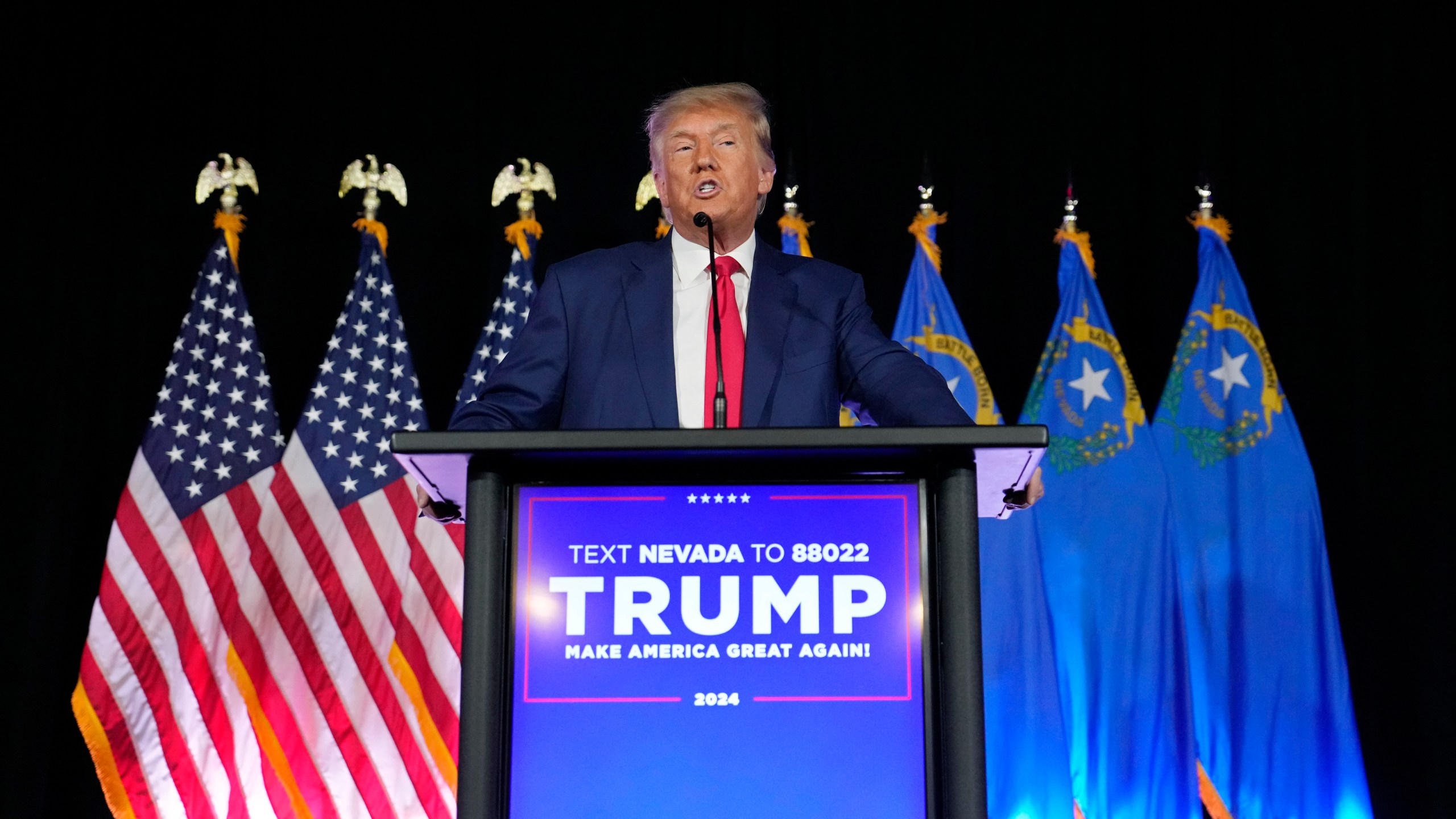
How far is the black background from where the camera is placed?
4309 mm

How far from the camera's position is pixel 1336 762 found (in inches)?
149

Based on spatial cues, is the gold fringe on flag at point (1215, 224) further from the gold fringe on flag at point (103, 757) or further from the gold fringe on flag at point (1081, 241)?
the gold fringe on flag at point (103, 757)

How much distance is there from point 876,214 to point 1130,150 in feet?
3.07

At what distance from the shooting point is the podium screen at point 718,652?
113 centimetres

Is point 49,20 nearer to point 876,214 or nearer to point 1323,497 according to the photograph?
point 876,214

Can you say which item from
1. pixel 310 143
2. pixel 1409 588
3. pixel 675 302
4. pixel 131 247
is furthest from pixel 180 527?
pixel 1409 588

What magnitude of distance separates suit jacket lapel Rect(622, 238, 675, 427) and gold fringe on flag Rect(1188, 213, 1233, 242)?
10.00ft

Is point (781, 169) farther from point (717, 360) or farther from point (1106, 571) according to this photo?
point (717, 360)

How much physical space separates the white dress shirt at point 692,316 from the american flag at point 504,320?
2.50 meters

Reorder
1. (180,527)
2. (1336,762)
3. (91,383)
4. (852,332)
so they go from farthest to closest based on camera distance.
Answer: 1. (91,383)
2. (180,527)
3. (1336,762)
4. (852,332)

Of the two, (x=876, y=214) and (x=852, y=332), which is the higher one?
(x=876, y=214)

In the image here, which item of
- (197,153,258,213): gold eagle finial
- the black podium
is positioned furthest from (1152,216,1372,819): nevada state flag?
(197,153,258,213): gold eagle finial

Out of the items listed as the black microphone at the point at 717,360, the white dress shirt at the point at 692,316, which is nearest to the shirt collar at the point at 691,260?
the white dress shirt at the point at 692,316

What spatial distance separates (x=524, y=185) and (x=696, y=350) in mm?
2826
